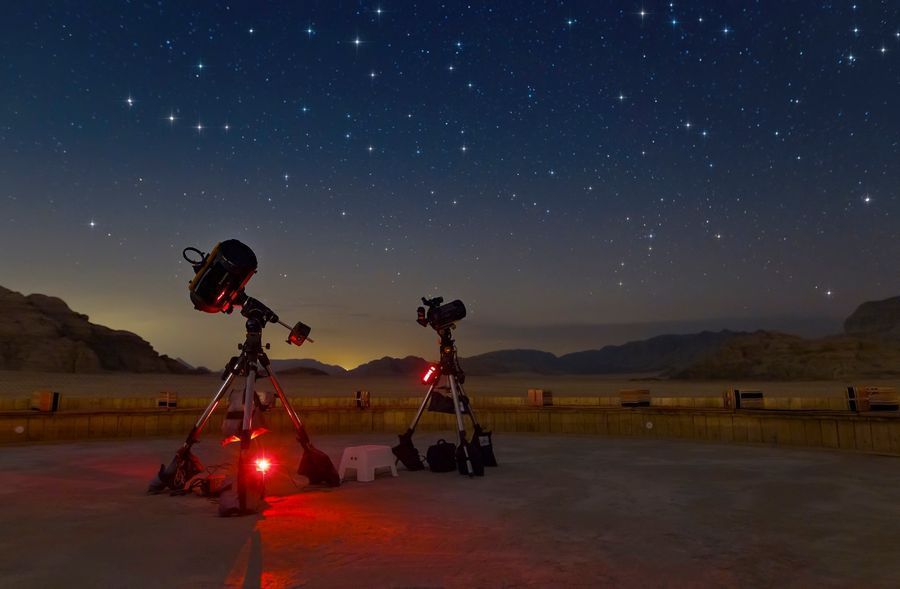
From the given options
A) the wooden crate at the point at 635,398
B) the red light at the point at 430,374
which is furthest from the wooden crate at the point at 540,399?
the red light at the point at 430,374

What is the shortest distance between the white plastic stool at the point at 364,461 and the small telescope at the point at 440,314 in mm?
2467

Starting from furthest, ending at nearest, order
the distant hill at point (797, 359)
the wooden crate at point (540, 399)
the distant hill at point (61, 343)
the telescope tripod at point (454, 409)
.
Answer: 1. the distant hill at point (61, 343)
2. the distant hill at point (797, 359)
3. the wooden crate at point (540, 399)
4. the telescope tripod at point (454, 409)

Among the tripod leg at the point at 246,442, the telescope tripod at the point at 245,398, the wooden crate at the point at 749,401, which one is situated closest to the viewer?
the tripod leg at the point at 246,442

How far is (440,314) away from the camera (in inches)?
428

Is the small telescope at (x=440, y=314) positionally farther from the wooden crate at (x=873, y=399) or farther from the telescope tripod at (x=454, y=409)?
the wooden crate at (x=873, y=399)

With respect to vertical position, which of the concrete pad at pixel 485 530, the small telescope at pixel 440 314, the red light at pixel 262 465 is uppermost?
the small telescope at pixel 440 314

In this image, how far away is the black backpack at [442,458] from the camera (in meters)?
10.3

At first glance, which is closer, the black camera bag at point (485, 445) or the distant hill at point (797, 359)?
the black camera bag at point (485, 445)

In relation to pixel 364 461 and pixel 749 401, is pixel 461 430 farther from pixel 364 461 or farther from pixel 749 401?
pixel 749 401

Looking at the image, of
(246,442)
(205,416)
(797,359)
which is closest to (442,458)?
(246,442)

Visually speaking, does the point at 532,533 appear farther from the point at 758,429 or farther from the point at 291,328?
the point at 758,429

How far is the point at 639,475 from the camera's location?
31.9 feet

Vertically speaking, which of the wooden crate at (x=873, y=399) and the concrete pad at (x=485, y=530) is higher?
the wooden crate at (x=873, y=399)

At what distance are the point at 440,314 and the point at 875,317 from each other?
697ft
